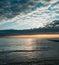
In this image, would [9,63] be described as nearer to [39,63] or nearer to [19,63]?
[19,63]

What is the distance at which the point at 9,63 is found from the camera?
70.9 meters

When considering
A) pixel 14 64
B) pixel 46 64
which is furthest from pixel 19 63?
pixel 46 64

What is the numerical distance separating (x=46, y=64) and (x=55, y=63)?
2.50 m

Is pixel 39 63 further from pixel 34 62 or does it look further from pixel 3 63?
pixel 3 63

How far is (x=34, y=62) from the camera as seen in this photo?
235 feet

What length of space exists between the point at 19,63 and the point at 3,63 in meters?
3.62

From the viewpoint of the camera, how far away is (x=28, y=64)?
6869cm

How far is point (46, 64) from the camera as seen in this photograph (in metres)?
68.4

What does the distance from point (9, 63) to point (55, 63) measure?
34.2ft

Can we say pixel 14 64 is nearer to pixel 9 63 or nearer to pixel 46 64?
pixel 9 63

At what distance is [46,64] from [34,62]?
420 cm

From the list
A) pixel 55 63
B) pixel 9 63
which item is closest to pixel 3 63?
pixel 9 63

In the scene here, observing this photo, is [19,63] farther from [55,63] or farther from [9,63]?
[55,63]

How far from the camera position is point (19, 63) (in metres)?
70.9
